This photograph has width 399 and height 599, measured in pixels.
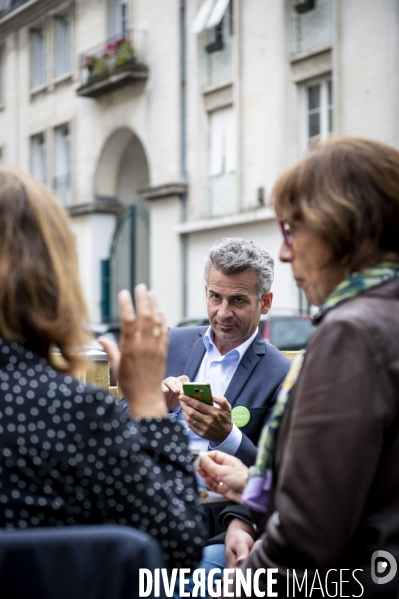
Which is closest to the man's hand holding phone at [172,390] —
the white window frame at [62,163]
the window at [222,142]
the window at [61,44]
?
the window at [222,142]

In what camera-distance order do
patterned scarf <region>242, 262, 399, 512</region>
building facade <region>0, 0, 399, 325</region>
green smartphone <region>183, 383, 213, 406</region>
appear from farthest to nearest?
1. building facade <region>0, 0, 399, 325</region>
2. green smartphone <region>183, 383, 213, 406</region>
3. patterned scarf <region>242, 262, 399, 512</region>

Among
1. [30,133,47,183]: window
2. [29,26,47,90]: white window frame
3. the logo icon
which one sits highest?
[29,26,47,90]: white window frame

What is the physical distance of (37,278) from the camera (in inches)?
81.0

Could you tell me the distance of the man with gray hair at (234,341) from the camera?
382 cm

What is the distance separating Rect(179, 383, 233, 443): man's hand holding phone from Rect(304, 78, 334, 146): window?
15541 mm

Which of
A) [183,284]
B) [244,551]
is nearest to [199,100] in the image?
[183,284]

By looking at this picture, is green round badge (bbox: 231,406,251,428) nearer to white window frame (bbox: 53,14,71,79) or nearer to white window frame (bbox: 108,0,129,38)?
white window frame (bbox: 108,0,129,38)

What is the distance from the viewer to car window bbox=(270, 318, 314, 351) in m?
13.1

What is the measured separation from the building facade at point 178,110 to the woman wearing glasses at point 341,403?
14370 mm

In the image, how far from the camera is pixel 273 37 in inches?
735

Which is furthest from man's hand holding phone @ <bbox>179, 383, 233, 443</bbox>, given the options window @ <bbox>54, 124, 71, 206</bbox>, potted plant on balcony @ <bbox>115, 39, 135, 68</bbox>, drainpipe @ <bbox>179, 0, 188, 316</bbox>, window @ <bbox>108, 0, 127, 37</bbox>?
window @ <bbox>54, 124, 71, 206</bbox>

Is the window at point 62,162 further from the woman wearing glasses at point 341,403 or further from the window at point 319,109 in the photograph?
the woman wearing glasses at point 341,403

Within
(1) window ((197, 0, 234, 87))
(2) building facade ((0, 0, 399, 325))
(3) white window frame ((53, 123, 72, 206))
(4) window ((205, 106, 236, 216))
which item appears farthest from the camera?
(3) white window frame ((53, 123, 72, 206))

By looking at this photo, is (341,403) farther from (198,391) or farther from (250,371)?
(250,371)
